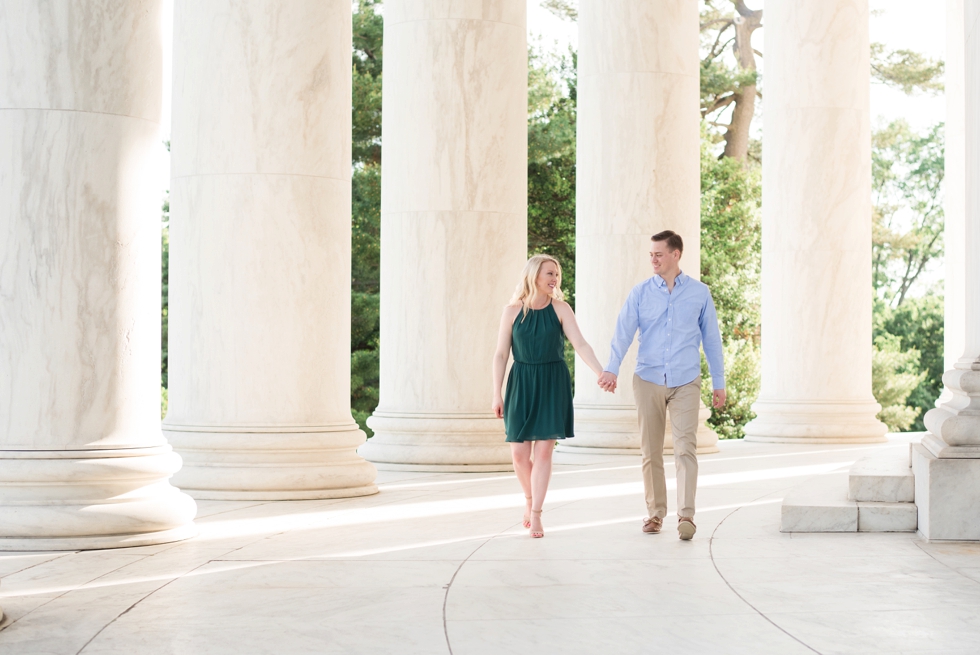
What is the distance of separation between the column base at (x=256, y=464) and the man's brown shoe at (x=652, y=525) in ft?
133

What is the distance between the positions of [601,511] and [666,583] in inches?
1667

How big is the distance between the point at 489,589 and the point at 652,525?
30.3 meters

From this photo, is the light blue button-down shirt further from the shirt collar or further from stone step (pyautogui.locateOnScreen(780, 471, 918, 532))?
stone step (pyautogui.locateOnScreen(780, 471, 918, 532))

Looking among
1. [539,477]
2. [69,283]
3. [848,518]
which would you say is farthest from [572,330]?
[69,283]

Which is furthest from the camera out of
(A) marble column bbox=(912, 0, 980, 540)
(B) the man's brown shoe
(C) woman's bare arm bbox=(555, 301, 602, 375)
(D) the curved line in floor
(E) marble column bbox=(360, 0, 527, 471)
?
(E) marble column bbox=(360, 0, 527, 471)

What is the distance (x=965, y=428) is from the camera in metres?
103

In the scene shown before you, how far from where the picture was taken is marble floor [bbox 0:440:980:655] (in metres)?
68.4

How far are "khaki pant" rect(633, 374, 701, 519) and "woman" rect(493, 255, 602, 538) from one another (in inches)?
207

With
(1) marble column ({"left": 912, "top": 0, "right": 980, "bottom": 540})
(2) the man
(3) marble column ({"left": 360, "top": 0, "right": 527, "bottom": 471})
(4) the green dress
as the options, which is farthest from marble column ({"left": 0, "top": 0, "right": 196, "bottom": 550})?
(3) marble column ({"left": 360, "top": 0, "right": 527, "bottom": 471})

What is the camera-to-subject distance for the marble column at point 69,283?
98.6 metres

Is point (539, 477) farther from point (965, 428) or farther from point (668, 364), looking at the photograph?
point (965, 428)

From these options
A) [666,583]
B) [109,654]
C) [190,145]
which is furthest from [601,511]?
[109,654]

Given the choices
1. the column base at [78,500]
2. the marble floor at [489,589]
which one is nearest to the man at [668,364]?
the marble floor at [489,589]

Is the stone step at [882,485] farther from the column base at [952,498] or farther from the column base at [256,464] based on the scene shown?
the column base at [256,464]
